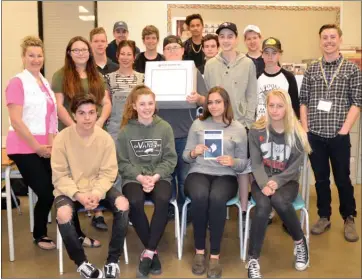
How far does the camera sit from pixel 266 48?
3490 mm

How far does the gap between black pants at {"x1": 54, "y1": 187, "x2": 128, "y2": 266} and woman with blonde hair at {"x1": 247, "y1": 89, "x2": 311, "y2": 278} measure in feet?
2.87

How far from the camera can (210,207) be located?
2.87 metres

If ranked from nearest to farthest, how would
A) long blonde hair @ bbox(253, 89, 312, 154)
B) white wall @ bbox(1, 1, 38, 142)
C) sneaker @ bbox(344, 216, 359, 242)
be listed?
long blonde hair @ bbox(253, 89, 312, 154) → sneaker @ bbox(344, 216, 359, 242) → white wall @ bbox(1, 1, 38, 142)

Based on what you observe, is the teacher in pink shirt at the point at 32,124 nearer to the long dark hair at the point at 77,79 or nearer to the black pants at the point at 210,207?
the long dark hair at the point at 77,79

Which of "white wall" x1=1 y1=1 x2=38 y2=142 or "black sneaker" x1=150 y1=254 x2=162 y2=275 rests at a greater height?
"white wall" x1=1 y1=1 x2=38 y2=142

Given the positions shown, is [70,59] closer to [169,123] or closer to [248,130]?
[169,123]

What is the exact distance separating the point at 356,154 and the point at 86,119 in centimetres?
376

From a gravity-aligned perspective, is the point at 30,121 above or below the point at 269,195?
above

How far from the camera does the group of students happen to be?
2822mm

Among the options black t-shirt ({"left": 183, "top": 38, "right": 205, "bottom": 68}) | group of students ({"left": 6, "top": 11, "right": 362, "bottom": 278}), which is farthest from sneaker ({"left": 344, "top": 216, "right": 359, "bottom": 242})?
black t-shirt ({"left": 183, "top": 38, "right": 205, "bottom": 68})

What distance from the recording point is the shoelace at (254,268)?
276 cm

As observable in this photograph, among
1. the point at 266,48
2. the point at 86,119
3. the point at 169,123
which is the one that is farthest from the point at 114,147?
the point at 266,48

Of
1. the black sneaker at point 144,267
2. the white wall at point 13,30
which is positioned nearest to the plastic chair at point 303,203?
the black sneaker at point 144,267

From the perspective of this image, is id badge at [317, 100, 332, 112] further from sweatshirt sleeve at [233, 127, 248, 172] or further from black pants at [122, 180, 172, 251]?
black pants at [122, 180, 172, 251]
